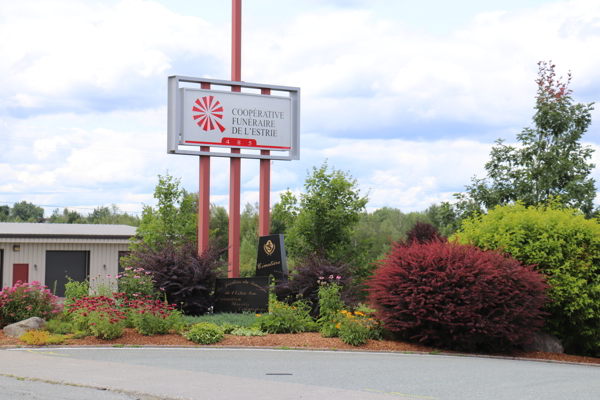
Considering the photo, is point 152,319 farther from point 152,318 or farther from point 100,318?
point 100,318

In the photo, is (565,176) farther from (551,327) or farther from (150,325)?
(150,325)

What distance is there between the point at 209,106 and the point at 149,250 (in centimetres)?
533

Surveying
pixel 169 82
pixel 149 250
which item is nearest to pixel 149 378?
pixel 149 250

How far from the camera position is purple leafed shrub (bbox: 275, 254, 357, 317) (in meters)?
17.0

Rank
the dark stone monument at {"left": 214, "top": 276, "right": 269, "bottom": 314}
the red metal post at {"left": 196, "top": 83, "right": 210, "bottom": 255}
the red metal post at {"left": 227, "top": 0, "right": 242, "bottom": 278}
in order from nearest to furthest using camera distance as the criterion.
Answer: the dark stone monument at {"left": 214, "top": 276, "right": 269, "bottom": 314}, the red metal post at {"left": 196, "top": 83, "right": 210, "bottom": 255}, the red metal post at {"left": 227, "top": 0, "right": 242, "bottom": 278}

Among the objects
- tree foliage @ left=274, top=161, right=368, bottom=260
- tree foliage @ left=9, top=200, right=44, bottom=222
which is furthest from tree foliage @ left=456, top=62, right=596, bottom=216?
tree foliage @ left=9, top=200, right=44, bottom=222

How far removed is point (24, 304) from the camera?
16.0 m

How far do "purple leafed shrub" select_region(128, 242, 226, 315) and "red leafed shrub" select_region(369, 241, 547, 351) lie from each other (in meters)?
5.24

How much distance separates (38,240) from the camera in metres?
28.9

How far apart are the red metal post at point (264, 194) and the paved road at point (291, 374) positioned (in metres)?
8.88

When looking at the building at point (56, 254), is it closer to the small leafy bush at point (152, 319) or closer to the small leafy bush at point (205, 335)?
the small leafy bush at point (152, 319)

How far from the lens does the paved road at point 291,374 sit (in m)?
8.63

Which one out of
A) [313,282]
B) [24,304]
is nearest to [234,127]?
[313,282]

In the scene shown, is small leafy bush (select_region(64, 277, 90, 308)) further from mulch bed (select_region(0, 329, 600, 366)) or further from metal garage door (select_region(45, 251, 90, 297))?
metal garage door (select_region(45, 251, 90, 297))
